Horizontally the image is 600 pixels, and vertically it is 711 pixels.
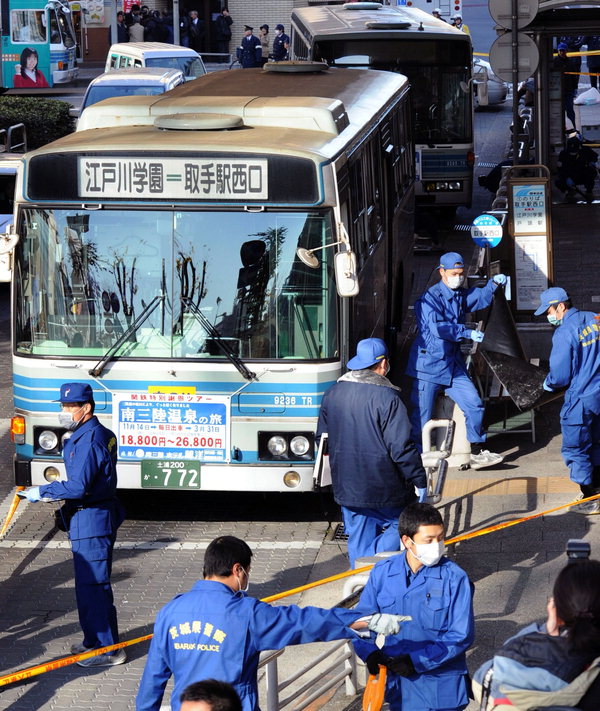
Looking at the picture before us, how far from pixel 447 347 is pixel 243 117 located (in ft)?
8.30

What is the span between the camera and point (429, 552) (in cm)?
559

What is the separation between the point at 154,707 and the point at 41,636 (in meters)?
3.24

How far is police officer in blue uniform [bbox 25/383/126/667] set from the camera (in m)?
7.53

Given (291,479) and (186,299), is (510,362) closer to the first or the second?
(291,479)

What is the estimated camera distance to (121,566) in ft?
31.3

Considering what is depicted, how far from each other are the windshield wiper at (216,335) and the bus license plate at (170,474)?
0.80m

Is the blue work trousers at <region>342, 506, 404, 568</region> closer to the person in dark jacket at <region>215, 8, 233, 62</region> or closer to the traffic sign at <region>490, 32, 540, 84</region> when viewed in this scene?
the traffic sign at <region>490, 32, 540, 84</region>

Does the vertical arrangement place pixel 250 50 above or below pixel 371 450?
below

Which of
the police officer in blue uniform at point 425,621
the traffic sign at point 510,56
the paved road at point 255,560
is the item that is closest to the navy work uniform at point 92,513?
the paved road at point 255,560

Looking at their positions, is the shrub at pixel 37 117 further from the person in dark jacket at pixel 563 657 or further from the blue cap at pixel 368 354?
the person in dark jacket at pixel 563 657

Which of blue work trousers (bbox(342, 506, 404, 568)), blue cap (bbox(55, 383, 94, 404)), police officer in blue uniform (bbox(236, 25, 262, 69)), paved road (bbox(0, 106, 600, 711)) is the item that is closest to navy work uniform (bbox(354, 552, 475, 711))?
paved road (bbox(0, 106, 600, 711))

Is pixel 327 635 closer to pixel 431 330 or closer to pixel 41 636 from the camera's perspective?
pixel 41 636

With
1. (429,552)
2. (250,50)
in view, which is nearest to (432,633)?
(429,552)

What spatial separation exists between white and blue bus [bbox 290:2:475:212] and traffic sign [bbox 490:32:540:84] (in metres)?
4.28
